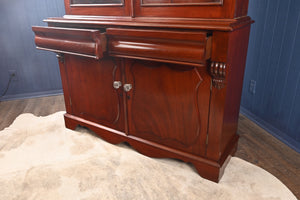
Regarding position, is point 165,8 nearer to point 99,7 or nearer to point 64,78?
point 99,7

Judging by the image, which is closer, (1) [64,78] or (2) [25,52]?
(1) [64,78]

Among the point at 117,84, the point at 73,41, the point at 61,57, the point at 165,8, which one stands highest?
the point at 165,8

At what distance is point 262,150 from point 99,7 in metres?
1.70

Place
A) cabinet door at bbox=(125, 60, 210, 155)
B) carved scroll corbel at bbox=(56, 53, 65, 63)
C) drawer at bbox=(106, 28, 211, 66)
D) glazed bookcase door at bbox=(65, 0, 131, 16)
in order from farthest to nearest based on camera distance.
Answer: carved scroll corbel at bbox=(56, 53, 65, 63) < glazed bookcase door at bbox=(65, 0, 131, 16) < cabinet door at bbox=(125, 60, 210, 155) < drawer at bbox=(106, 28, 211, 66)

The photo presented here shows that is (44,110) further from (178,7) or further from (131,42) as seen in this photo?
(178,7)

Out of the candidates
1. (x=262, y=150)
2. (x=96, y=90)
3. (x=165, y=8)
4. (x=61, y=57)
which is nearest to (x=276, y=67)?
(x=262, y=150)

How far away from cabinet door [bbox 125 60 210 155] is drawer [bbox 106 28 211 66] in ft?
0.50

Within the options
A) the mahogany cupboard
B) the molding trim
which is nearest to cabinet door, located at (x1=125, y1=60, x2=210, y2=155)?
the mahogany cupboard

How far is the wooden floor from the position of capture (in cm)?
166

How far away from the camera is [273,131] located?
2158 millimetres

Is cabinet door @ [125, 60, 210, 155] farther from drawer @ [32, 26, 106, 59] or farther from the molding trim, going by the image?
the molding trim

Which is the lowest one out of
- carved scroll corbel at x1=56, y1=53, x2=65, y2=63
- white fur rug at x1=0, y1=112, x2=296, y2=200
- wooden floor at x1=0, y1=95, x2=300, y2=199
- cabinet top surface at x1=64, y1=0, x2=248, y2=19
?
wooden floor at x1=0, y1=95, x2=300, y2=199

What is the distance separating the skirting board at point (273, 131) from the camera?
6.42 feet

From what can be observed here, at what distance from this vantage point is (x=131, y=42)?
4.78 feet
